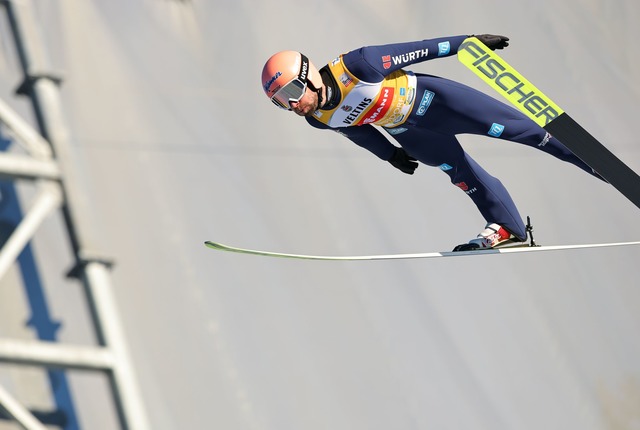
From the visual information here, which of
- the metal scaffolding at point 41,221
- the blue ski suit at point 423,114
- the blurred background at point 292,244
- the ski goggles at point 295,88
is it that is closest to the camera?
the ski goggles at point 295,88

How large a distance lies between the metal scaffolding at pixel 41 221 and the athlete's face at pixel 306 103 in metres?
Answer: 1.55

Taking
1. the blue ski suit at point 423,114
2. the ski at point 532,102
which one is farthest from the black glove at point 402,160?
the ski at point 532,102

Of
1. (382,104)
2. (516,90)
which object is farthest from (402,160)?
(516,90)

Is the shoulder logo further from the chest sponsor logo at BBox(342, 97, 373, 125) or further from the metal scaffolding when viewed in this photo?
the metal scaffolding

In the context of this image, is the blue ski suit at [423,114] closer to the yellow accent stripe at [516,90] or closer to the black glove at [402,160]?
the black glove at [402,160]

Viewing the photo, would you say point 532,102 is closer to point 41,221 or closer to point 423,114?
point 423,114

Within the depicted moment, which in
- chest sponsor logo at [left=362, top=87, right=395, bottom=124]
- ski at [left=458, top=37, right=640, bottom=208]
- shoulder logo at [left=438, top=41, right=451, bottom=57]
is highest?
shoulder logo at [left=438, top=41, right=451, bottom=57]

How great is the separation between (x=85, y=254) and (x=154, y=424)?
43.7 inches

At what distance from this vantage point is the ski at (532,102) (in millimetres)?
4238

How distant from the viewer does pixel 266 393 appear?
6043 millimetres

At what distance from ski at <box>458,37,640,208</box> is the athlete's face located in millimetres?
697

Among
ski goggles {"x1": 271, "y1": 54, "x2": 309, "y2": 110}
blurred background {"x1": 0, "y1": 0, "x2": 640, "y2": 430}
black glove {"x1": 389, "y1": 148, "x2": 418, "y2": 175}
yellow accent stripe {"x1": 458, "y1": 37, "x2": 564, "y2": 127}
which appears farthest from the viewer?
blurred background {"x1": 0, "y1": 0, "x2": 640, "y2": 430}

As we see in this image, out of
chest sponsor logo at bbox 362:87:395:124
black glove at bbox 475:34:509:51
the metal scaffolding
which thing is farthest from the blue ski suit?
the metal scaffolding

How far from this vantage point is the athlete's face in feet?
13.4
